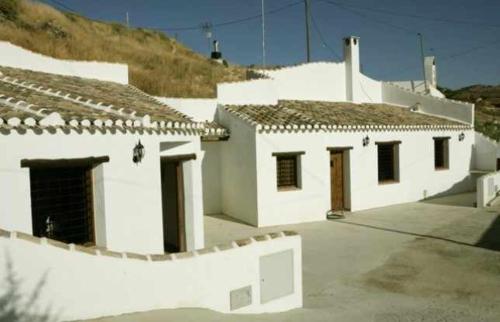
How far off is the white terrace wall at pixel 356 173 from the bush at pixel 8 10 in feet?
80.9

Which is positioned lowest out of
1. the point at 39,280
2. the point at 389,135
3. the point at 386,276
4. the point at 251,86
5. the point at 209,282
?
the point at 386,276

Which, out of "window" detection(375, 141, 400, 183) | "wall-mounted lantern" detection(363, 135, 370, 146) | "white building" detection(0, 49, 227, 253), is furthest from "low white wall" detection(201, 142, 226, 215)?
"window" detection(375, 141, 400, 183)

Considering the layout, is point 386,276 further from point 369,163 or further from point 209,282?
point 369,163

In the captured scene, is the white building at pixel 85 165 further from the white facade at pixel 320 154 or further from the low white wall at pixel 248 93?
the low white wall at pixel 248 93

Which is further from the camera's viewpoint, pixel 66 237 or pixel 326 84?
pixel 326 84

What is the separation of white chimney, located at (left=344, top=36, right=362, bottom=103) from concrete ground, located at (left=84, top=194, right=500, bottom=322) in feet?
25.1

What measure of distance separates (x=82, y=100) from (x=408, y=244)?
9.27 metres

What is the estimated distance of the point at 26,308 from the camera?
4832 millimetres

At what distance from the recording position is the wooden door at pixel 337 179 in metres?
18.0

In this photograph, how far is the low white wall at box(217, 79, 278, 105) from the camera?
17.8m

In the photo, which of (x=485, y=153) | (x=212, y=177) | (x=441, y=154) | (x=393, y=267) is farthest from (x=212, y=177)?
(x=485, y=153)

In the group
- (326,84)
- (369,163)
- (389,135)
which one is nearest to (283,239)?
(369,163)

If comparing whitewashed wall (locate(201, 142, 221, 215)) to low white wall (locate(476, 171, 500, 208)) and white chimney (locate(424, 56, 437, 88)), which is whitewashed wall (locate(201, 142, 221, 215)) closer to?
low white wall (locate(476, 171, 500, 208))

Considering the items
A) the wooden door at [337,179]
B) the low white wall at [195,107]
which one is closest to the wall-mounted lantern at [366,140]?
the wooden door at [337,179]
